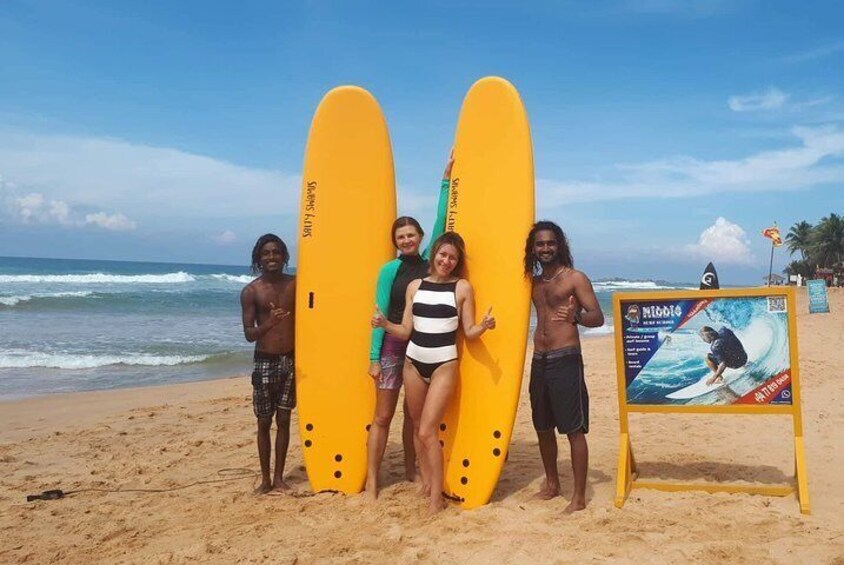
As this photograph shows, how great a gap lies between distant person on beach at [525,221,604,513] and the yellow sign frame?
Result: 359 millimetres

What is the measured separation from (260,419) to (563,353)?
1832 mm

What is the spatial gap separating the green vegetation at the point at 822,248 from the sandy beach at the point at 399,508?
2018 inches

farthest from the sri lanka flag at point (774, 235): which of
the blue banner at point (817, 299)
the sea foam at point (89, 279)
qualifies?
the sea foam at point (89, 279)

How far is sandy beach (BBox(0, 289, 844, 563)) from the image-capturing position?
9.85ft

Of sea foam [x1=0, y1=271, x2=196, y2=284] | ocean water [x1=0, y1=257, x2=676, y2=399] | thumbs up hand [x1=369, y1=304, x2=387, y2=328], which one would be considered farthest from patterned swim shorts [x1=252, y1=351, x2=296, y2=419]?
sea foam [x1=0, y1=271, x2=196, y2=284]

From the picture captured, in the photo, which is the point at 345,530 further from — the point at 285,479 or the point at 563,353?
the point at 563,353

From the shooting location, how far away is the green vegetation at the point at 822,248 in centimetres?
5181

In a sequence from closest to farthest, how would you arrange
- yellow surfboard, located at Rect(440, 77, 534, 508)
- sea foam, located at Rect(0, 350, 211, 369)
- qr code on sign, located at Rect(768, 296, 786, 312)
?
qr code on sign, located at Rect(768, 296, 786, 312) → yellow surfboard, located at Rect(440, 77, 534, 508) → sea foam, located at Rect(0, 350, 211, 369)

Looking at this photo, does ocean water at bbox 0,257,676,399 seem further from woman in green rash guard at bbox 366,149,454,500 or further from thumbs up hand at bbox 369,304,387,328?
thumbs up hand at bbox 369,304,387,328

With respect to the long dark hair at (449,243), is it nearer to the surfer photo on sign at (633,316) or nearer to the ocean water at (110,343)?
the surfer photo on sign at (633,316)

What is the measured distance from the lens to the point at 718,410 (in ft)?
12.0

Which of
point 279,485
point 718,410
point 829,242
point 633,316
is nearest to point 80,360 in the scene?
point 279,485

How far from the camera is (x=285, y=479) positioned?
14.2 feet

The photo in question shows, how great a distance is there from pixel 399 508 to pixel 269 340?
1.24 m
